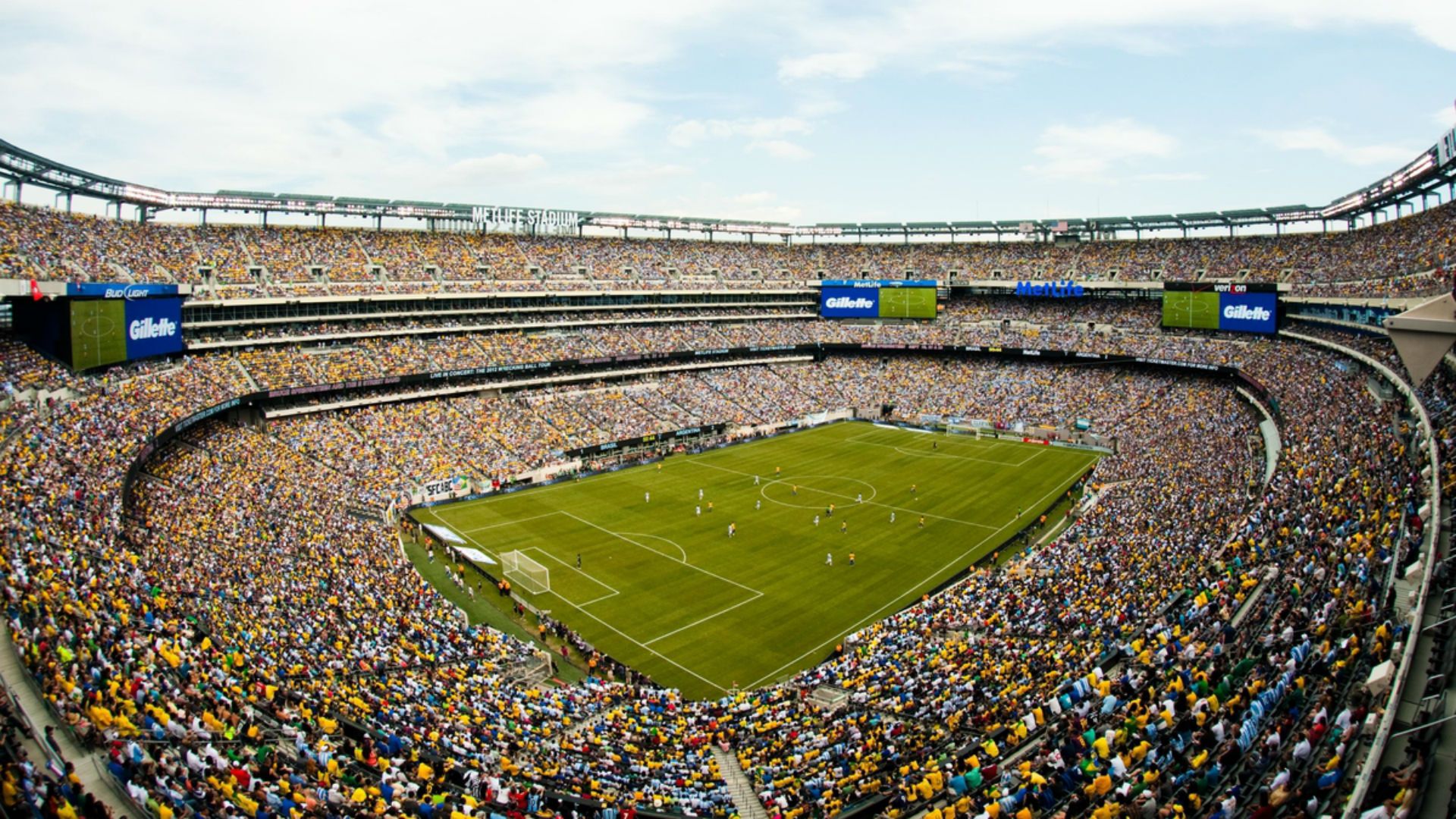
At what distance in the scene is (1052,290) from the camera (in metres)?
87.3

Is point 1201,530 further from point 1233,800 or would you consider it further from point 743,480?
point 743,480

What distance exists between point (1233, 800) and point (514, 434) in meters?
51.1

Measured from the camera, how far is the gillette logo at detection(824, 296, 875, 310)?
309 feet

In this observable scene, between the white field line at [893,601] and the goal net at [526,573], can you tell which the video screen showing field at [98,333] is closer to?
the goal net at [526,573]

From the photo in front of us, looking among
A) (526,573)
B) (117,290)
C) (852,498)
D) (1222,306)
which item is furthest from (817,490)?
(1222,306)

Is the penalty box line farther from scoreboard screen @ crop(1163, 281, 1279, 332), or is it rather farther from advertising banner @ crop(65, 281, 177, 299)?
scoreboard screen @ crop(1163, 281, 1279, 332)

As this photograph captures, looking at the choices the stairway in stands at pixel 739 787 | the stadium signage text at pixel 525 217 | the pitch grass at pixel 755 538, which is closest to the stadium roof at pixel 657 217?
the stadium signage text at pixel 525 217

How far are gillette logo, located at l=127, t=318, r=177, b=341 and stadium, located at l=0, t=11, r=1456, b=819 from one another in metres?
0.30

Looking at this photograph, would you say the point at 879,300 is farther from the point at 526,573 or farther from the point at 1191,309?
the point at 526,573

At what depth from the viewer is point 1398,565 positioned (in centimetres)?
1842

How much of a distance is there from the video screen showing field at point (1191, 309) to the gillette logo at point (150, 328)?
7477 centimetres

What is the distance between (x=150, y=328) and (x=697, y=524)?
103 feet

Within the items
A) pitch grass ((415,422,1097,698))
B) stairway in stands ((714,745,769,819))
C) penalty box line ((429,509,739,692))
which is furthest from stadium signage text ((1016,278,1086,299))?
stairway in stands ((714,745,769,819))

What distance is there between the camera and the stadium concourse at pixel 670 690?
15.1m
